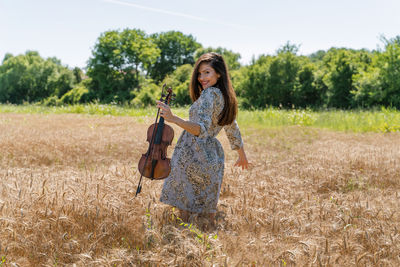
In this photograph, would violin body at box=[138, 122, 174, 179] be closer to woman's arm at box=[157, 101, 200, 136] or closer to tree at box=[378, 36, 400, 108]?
woman's arm at box=[157, 101, 200, 136]

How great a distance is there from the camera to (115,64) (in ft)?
142

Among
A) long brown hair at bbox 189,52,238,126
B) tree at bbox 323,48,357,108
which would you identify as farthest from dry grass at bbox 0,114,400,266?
tree at bbox 323,48,357,108

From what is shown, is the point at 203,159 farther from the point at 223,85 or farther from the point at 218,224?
the point at 223,85

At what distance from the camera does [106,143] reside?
8.78 meters

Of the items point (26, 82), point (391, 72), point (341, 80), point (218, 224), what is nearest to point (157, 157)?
point (218, 224)

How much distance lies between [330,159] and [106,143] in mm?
5684

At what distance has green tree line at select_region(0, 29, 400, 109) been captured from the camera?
24297mm

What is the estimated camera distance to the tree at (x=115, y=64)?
141ft

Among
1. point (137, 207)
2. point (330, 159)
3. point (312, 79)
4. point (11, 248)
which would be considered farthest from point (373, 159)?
point (312, 79)

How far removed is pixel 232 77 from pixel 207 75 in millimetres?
36758

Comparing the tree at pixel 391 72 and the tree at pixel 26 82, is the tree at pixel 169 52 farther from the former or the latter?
the tree at pixel 391 72

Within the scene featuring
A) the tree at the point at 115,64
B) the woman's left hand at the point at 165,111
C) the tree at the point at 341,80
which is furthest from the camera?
the tree at the point at 115,64

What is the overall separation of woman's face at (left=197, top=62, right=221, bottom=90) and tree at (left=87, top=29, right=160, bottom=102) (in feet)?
131

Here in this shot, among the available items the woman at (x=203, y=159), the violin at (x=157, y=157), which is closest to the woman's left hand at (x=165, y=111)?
the violin at (x=157, y=157)
